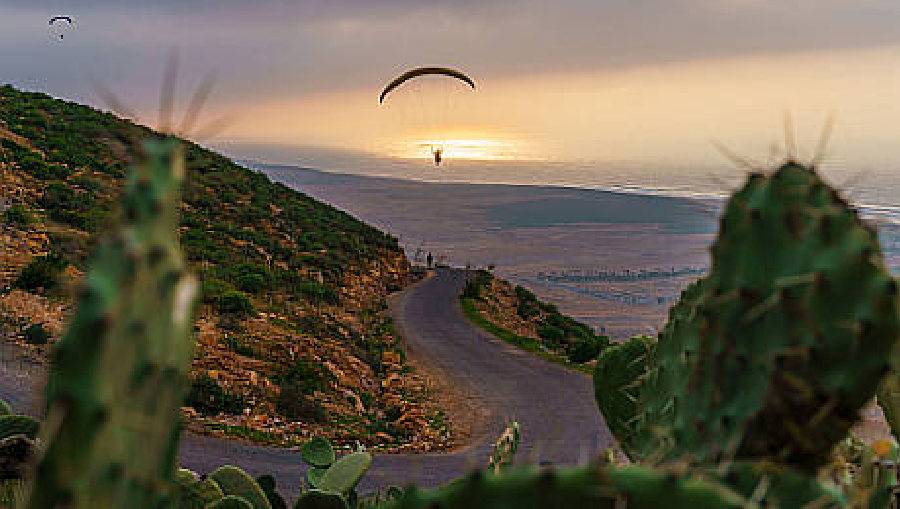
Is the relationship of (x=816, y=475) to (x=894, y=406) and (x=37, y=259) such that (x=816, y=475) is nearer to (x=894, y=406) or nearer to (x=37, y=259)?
(x=894, y=406)

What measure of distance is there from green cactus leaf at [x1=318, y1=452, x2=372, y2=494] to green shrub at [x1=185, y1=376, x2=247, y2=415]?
15.5 m

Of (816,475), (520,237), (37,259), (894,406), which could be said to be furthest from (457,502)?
(520,237)

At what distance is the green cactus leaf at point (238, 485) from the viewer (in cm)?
287

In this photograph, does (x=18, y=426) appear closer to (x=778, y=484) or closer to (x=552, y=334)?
(x=778, y=484)

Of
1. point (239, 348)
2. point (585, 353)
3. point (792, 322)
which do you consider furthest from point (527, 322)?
point (792, 322)

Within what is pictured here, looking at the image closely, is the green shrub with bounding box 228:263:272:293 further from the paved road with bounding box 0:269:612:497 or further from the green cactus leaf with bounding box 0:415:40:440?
the green cactus leaf with bounding box 0:415:40:440

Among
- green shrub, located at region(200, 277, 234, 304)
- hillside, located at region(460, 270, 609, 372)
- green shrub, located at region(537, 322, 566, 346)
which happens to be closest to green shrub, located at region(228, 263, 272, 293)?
green shrub, located at region(200, 277, 234, 304)

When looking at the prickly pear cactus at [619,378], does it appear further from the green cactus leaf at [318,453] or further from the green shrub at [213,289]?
the green shrub at [213,289]

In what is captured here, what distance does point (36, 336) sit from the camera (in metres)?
19.2

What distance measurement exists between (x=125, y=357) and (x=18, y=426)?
1.88 metres

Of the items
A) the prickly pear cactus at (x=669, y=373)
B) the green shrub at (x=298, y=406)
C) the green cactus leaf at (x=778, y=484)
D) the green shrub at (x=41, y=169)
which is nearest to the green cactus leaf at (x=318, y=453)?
the prickly pear cactus at (x=669, y=373)

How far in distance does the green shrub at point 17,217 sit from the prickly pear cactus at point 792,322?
89.2 ft

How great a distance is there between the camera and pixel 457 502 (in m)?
1.07

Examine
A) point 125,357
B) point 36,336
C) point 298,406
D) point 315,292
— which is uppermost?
point 125,357
